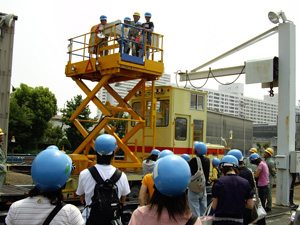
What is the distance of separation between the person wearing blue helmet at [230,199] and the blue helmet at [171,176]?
204cm

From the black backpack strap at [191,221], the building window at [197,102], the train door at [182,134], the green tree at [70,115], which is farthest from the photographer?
the green tree at [70,115]

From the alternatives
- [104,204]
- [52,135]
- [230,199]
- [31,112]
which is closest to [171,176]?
[104,204]

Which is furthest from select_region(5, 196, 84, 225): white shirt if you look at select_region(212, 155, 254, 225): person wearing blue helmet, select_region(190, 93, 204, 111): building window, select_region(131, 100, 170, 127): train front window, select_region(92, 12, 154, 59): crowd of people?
select_region(190, 93, 204, 111): building window

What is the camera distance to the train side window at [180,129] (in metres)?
11.1

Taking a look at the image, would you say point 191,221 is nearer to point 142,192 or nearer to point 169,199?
point 169,199

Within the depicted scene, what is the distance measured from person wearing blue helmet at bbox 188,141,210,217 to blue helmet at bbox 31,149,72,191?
4.05 meters

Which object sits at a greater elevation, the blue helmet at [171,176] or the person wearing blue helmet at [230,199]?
the blue helmet at [171,176]

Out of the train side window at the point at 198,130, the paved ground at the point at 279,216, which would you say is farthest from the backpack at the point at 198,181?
the train side window at the point at 198,130

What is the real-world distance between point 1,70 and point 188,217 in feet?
22.2

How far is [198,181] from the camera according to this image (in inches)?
261

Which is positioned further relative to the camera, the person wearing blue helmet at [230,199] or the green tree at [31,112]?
the green tree at [31,112]

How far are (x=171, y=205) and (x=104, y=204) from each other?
1.51 m

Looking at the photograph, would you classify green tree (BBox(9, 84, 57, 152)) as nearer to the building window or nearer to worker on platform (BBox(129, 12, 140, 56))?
the building window

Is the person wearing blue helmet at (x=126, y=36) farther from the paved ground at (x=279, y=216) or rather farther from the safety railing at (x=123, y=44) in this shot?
the paved ground at (x=279, y=216)
